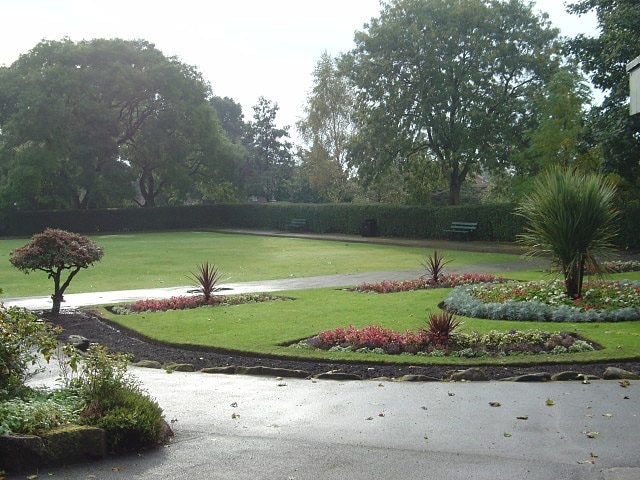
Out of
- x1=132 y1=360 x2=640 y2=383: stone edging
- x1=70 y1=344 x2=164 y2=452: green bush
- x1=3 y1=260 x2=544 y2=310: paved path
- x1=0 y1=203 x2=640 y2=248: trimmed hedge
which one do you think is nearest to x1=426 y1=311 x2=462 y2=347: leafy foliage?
x1=132 y1=360 x2=640 y2=383: stone edging

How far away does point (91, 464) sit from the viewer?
5.78 m

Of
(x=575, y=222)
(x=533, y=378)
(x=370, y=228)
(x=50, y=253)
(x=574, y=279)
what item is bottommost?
(x=533, y=378)

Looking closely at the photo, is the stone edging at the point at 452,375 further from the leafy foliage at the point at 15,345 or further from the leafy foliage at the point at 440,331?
the leafy foliage at the point at 15,345

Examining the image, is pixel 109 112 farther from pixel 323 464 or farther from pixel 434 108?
pixel 323 464

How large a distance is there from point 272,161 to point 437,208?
44530mm

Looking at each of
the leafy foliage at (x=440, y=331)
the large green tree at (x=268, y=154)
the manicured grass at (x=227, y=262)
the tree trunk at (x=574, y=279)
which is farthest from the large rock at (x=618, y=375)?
the large green tree at (x=268, y=154)

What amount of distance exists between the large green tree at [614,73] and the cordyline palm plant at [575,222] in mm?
11228

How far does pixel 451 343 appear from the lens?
33.1 ft

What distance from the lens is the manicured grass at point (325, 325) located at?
378 inches

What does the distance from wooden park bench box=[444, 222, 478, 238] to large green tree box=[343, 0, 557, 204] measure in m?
4.75

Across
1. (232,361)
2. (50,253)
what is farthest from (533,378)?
(50,253)

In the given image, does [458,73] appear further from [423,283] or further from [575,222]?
[575,222]

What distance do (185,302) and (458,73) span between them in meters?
26.6

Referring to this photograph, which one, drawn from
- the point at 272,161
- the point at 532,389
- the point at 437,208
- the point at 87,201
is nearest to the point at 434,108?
the point at 437,208
